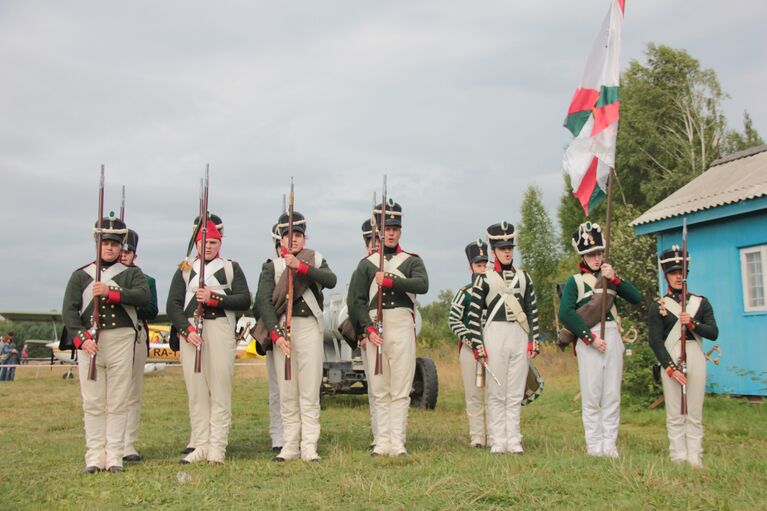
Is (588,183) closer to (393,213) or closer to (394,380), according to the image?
(393,213)

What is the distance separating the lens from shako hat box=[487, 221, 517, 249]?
8.13 meters

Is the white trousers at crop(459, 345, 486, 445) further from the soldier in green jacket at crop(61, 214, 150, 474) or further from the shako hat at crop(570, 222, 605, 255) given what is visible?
the soldier in green jacket at crop(61, 214, 150, 474)

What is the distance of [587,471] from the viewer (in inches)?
241

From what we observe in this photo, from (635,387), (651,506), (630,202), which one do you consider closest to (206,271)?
(651,506)

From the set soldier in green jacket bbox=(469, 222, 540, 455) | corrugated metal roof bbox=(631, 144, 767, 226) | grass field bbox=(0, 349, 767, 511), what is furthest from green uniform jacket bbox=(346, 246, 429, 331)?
corrugated metal roof bbox=(631, 144, 767, 226)

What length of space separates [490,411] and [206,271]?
10.7 feet

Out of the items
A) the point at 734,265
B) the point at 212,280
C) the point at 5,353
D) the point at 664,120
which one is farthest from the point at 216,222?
the point at 664,120

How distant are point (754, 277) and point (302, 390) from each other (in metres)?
10.2

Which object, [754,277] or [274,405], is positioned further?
[754,277]

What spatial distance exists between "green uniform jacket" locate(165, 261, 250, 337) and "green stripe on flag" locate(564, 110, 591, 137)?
3851mm

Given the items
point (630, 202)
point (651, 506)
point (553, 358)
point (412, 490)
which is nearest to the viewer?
point (651, 506)

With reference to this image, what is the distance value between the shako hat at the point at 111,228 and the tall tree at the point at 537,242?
157ft

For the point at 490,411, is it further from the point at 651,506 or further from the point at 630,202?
the point at 630,202

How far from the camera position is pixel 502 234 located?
813cm
